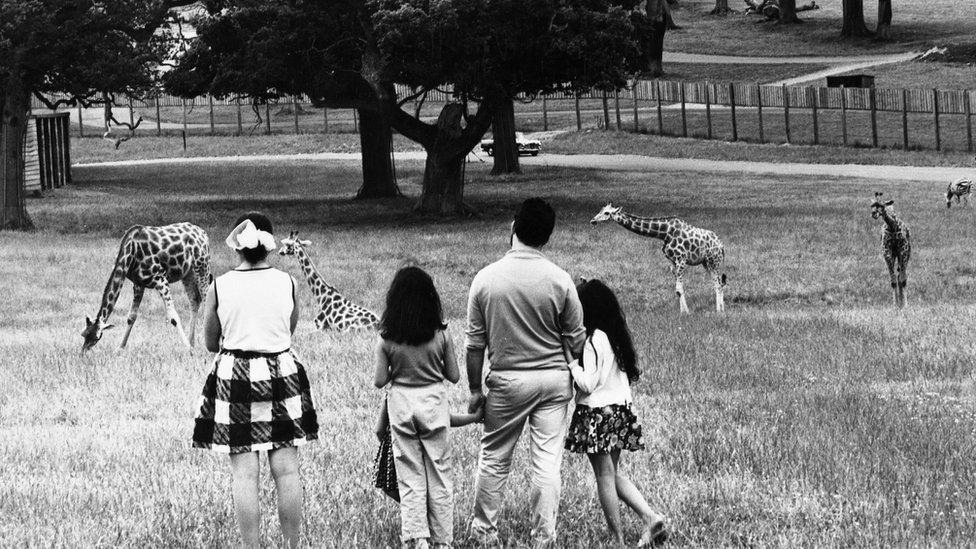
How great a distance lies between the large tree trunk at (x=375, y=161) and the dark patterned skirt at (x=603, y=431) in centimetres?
3373

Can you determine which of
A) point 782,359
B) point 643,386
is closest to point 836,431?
point 643,386

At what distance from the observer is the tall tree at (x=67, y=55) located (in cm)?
3266

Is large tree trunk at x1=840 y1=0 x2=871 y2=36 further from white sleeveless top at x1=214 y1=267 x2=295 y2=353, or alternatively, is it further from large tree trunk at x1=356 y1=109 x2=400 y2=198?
white sleeveless top at x1=214 y1=267 x2=295 y2=353

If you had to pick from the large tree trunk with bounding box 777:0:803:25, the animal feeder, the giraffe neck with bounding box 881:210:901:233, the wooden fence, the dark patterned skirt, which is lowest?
the dark patterned skirt

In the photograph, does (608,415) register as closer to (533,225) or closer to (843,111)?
(533,225)

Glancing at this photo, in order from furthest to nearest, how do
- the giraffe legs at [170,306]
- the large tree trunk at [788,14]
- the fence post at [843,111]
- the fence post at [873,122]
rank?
the large tree trunk at [788,14]
the fence post at [843,111]
the fence post at [873,122]
the giraffe legs at [170,306]

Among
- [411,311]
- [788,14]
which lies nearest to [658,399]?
[411,311]

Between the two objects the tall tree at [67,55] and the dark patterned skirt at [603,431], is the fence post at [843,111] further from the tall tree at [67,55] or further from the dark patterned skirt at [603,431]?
the dark patterned skirt at [603,431]

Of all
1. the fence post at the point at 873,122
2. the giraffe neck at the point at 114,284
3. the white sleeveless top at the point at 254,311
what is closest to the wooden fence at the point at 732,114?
the fence post at the point at 873,122

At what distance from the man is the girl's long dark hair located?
23cm

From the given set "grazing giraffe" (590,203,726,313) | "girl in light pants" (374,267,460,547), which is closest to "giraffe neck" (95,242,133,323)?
"grazing giraffe" (590,203,726,313)

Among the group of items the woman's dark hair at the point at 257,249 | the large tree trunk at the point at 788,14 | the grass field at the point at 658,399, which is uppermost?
the large tree trunk at the point at 788,14

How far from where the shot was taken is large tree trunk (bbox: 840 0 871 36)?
79.6 m

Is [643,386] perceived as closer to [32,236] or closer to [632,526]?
[632,526]
